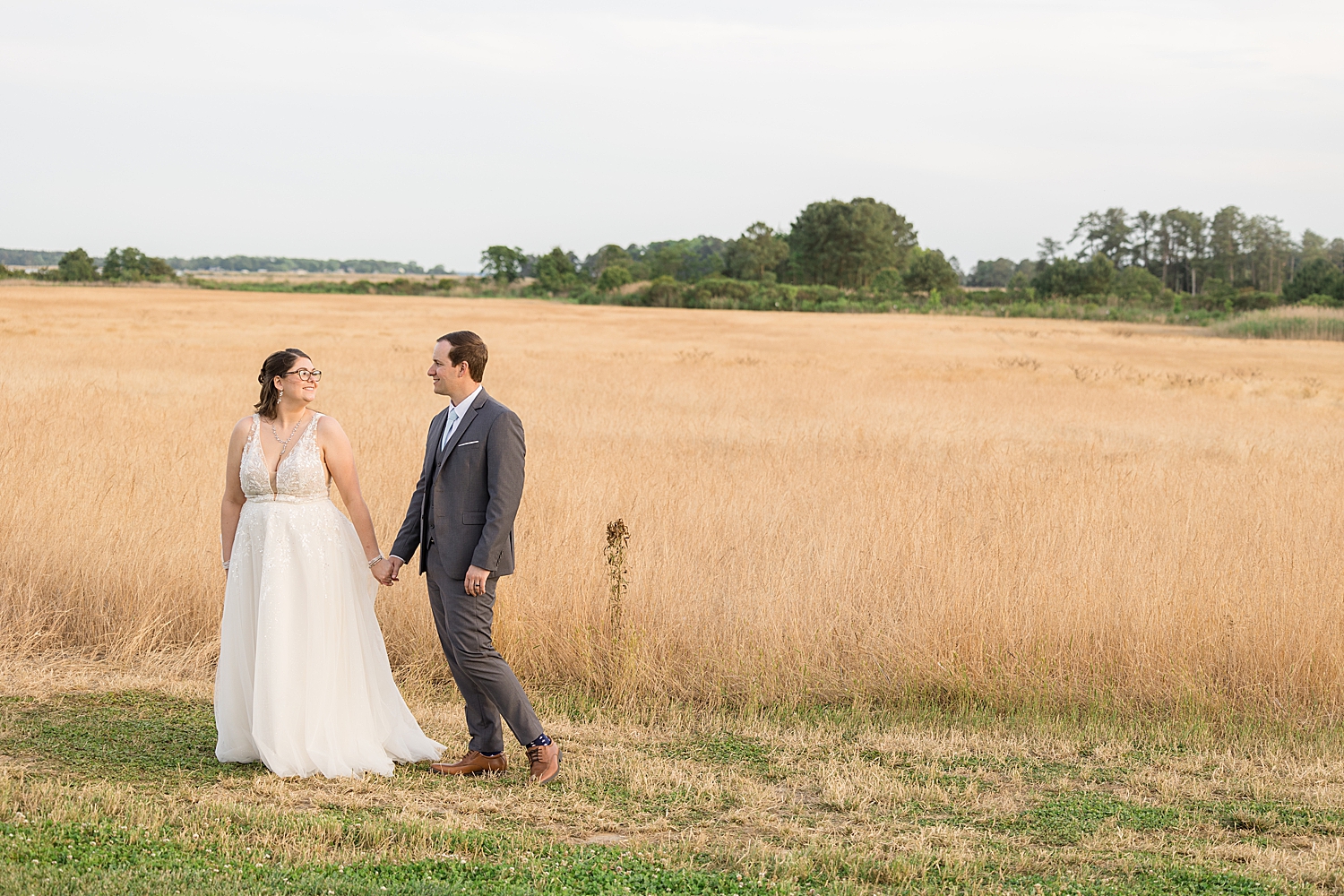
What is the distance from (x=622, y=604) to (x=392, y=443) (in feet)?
24.5

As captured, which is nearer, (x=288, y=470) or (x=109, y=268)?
(x=288, y=470)

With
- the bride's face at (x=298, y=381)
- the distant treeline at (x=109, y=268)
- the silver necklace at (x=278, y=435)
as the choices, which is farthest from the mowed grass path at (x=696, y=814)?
the distant treeline at (x=109, y=268)

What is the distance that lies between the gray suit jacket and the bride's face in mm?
636

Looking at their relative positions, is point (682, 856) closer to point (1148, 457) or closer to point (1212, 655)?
point (1212, 655)

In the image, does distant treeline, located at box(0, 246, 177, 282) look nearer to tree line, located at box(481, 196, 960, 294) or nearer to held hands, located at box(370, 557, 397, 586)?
tree line, located at box(481, 196, 960, 294)

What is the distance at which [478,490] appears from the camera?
5.18 m

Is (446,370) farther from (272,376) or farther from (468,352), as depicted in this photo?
(272,376)

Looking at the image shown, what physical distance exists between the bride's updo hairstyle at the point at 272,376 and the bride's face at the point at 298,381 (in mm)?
22

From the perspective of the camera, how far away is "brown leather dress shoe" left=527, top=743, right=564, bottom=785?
5477 mm

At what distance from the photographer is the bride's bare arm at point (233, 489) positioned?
17.6 ft

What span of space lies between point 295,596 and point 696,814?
2144mm

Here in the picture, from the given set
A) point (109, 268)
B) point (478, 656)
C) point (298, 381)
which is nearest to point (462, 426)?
point (298, 381)

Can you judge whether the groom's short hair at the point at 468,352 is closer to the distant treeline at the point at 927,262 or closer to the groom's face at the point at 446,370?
the groom's face at the point at 446,370

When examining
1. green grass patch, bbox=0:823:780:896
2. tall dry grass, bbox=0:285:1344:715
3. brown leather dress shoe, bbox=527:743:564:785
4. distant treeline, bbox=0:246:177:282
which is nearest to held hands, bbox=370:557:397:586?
brown leather dress shoe, bbox=527:743:564:785
